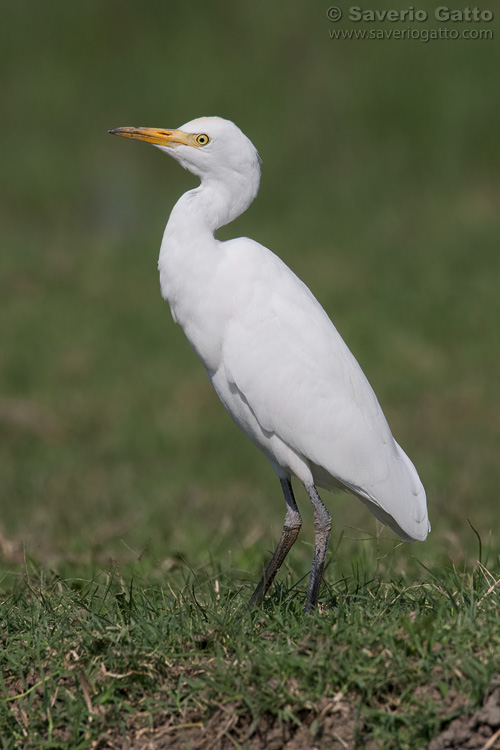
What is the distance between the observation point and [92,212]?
44.7 ft

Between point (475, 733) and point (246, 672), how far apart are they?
0.69m

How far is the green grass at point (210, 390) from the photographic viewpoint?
2889 millimetres

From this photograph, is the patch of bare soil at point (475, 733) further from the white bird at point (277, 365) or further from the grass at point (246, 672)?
the white bird at point (277, 365)

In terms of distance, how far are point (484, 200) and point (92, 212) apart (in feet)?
18.1

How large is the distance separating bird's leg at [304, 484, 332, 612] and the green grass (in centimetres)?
9

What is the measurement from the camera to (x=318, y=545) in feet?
12.0

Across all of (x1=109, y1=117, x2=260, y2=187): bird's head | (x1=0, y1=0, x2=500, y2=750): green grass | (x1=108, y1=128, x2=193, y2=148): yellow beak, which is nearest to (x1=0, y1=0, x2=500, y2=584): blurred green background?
(x1=0, y1=0, x2=500, y2=750): green grass

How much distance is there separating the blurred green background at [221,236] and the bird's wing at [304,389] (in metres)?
0.52

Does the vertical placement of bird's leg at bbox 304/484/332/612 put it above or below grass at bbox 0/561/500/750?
above

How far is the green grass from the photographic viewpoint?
289cm

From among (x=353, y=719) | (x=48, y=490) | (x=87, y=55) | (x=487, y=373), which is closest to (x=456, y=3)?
(x=87, y=55)

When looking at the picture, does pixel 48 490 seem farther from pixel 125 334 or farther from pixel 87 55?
pixel 87 55
